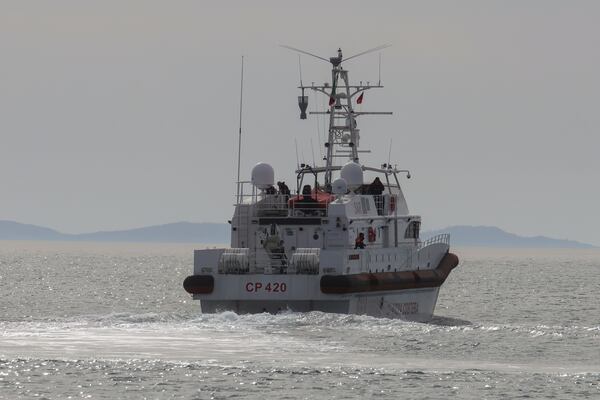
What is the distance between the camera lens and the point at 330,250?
154 ft

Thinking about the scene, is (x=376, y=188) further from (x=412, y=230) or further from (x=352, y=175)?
(x=412, y=230)

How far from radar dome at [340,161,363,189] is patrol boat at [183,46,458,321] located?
0.03 m

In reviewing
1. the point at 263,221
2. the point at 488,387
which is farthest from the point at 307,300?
the point at 488,387

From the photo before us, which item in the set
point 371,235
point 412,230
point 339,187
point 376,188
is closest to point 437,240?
point 412,230

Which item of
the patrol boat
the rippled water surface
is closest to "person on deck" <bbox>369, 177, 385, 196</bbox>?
the patrol boat

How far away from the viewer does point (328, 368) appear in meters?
34.9

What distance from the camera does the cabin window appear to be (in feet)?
180

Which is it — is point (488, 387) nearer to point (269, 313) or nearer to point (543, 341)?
point (543, 341)

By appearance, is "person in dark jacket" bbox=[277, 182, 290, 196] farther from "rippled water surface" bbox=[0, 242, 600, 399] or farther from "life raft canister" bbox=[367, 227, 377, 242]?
"rippled water surface" bbox=[0, 242, 600, 399]

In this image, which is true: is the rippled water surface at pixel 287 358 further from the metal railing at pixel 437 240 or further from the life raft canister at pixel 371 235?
the metal railing at pixel 437 240

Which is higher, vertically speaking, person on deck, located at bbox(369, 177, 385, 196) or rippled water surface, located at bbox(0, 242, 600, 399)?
person on deck, located at bbox(369, 177, 385, 196)

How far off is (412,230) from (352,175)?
4.64 metres

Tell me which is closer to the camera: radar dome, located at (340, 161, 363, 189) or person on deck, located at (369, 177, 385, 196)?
radar dome, located at (340, 161, 363, 189)

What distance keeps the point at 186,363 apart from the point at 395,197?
19803mm
